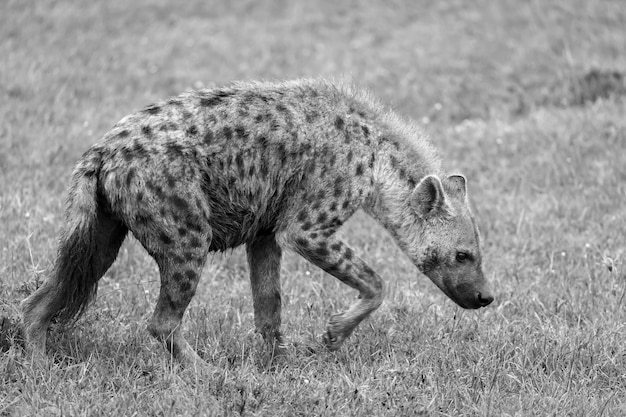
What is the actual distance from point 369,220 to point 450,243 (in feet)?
6.85

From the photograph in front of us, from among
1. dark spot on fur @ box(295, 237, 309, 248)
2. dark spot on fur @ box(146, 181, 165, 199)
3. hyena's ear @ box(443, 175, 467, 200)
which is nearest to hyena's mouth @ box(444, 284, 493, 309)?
hyena's ear @ box(443, 175, 467, 200)

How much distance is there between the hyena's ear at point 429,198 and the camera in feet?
16.9

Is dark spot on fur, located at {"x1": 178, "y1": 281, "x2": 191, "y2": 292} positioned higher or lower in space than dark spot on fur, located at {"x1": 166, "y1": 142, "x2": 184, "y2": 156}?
lower

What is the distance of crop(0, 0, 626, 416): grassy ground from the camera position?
175 inches

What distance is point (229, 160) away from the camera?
4.82m

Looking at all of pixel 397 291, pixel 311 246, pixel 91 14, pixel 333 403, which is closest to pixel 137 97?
pixel 91 14

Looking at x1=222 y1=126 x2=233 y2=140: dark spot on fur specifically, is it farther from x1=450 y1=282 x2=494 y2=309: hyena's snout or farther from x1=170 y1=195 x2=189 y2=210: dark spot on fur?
x1=450 y1=282 x2=494 y2=309: hyena's snout

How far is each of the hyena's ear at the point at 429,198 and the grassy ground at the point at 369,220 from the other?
65cm

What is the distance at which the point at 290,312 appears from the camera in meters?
5.62

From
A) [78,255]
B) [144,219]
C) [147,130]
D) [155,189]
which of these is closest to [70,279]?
[78,255]

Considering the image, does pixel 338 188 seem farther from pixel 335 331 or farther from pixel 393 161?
pixel 335 331

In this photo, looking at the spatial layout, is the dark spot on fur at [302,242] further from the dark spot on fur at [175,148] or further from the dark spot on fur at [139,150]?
the dark spot on fur at [139,150]

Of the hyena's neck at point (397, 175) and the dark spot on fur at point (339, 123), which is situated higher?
the dark spot on fur at point (339, 123)

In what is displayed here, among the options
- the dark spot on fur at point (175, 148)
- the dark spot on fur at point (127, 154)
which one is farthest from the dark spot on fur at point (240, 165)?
the dark spot on fur at point (127, 154)
